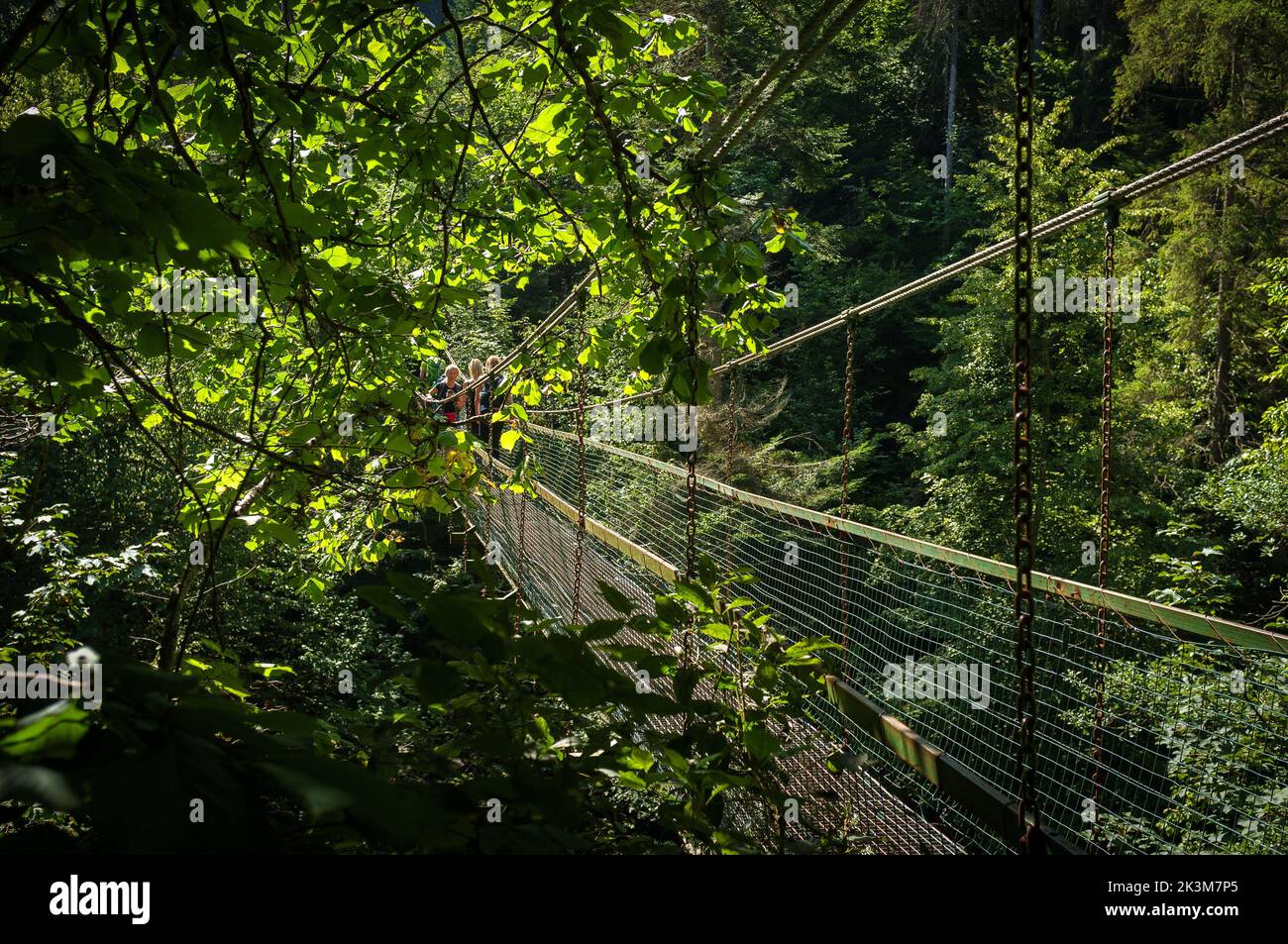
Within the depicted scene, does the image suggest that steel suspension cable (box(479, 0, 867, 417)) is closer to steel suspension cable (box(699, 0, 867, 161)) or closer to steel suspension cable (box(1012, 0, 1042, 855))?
steel suspension cable (box(699, 0, 867, 161))

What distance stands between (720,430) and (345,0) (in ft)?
38.7

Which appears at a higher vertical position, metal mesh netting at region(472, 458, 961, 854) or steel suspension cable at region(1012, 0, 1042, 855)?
steel suspension cable at region(1012, 0, 1042, 855)

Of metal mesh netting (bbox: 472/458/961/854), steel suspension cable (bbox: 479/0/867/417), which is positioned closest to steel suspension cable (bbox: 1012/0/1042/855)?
metal mesh netting (bbox: 472/458/961/854)

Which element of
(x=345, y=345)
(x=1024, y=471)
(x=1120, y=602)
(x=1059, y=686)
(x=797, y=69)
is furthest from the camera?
(x=1059, y=686)

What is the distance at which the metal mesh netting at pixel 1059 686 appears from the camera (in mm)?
2111

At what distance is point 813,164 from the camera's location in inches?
579

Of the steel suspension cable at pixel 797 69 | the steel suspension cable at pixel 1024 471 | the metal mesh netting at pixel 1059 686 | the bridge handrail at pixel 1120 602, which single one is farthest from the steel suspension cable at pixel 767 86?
the bridge handrail at pixel 1120 602

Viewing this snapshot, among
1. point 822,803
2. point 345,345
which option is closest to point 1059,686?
point 822,803

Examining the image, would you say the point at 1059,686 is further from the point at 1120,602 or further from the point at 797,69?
the point at 797,69

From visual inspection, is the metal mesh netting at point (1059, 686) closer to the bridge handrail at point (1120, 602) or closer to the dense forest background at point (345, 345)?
the bridge handrail at point (1120, 602)

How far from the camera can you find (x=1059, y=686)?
6.78 metres

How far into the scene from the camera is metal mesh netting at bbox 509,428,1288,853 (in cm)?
211

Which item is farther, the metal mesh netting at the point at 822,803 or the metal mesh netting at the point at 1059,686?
the metal mesh netting at the point at 1059,686
